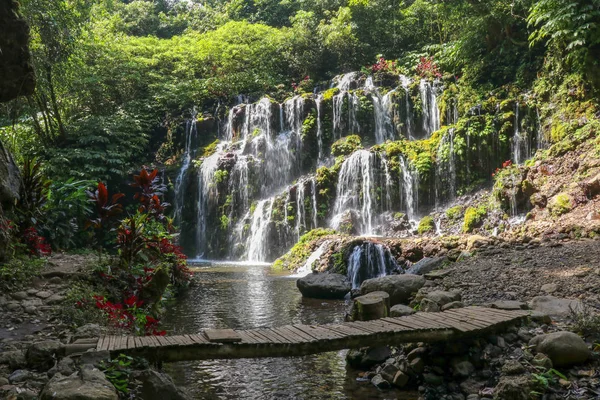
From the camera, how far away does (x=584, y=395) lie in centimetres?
361

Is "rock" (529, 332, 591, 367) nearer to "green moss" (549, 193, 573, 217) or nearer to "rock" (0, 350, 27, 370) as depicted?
"rock" (0, 350, 27, 370)

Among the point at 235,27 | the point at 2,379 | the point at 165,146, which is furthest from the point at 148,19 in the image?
the point at 2,379

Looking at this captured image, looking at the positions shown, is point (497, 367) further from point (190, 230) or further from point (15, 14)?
point (190, 230)

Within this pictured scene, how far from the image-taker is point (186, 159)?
70.3 feet

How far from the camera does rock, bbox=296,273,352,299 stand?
30.7 feet

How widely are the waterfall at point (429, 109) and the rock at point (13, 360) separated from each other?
1790cm

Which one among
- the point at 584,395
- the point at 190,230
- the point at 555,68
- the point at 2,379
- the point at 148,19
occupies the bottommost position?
the point at 584,395

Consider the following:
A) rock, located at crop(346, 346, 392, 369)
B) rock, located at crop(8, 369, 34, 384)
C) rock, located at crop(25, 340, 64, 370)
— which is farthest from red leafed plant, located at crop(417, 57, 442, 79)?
rock, located at crop(8, 369, 34, 384)

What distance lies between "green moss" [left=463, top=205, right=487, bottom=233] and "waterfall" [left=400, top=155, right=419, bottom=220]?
2.66 m

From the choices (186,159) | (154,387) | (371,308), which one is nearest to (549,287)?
(371,308)

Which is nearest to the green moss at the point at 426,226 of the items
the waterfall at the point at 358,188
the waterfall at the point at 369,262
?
the waterfall at the point at 358,188

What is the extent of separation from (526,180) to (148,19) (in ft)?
96.9

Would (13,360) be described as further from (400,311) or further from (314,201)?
(314,201)

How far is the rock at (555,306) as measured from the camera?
5.12 metres
